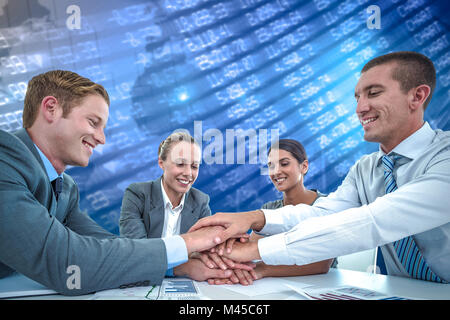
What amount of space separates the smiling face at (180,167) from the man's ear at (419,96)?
182 cm

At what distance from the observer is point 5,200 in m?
0.77

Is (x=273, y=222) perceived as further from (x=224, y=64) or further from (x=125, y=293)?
(x=224, y=64)

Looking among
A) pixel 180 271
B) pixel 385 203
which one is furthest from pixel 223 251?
pixel 385 203

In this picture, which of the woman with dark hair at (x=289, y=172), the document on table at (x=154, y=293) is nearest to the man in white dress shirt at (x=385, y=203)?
the document on table at (x=154, y=293)

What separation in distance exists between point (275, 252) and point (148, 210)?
154 centimetres

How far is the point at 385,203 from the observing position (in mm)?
1009

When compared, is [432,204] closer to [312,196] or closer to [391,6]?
[312,196]

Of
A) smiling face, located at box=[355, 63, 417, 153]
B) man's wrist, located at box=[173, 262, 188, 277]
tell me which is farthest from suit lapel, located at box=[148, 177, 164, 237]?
smiling face, located at box=[355, 63, 417, 153]

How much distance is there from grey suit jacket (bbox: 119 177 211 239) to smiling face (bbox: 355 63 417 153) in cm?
158

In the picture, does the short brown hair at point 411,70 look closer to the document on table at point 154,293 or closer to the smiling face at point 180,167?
the document on table at point 154,293

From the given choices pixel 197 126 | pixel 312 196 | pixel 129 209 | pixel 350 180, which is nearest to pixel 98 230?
pixel 129 209

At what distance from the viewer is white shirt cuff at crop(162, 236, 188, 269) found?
3.13 ft

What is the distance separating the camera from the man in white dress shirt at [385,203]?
99cm

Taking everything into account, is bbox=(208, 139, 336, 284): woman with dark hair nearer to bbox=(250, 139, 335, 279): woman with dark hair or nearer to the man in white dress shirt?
bbox=(250, 139, 335, 279): woman with dark hair
